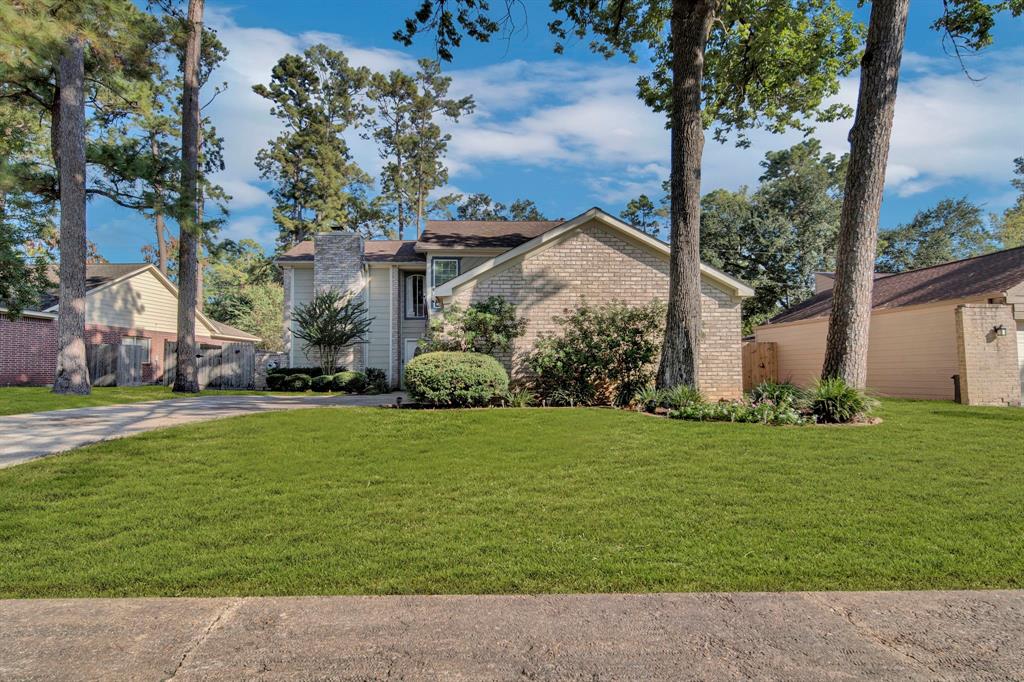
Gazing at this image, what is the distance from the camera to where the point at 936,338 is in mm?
14359

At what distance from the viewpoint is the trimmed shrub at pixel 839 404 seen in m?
8.66

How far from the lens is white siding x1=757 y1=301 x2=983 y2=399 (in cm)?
1404

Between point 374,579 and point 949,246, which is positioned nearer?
point 374,579

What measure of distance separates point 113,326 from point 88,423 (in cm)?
1733

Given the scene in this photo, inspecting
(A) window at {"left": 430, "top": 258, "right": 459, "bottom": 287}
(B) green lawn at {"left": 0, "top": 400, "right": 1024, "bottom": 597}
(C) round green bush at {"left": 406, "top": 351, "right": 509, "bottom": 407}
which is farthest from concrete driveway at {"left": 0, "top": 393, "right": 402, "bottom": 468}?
(A) window at {"left": 430, "top": 258, "right": 459, "bottom": 287}

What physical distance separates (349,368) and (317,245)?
5.43m

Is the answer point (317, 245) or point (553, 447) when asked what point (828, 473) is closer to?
point (553, 447)

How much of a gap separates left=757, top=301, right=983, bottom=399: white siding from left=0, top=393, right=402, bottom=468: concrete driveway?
17.4 m

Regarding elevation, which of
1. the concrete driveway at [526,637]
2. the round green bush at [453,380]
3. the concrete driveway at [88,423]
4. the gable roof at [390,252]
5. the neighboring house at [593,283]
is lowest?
the concrete driveway at [526,637]

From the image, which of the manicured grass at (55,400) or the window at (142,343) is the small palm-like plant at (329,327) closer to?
the manicured grass at (55,400)

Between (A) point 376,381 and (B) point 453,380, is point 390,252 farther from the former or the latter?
(B) point 453,380

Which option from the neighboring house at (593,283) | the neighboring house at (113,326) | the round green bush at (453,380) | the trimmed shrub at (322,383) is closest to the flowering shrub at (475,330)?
the neighboring house at (593,283)

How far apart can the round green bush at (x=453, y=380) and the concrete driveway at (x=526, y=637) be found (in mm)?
7408

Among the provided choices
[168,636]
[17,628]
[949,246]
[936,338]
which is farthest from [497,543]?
[949,246]
